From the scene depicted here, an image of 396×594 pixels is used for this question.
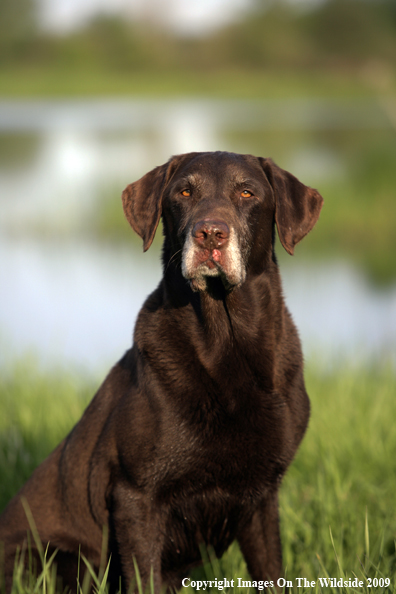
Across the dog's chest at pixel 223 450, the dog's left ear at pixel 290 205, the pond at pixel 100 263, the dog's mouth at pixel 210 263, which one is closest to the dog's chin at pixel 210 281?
the dog's mouth at pixel 210 263

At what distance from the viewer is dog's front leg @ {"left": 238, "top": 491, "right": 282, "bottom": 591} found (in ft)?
10.2

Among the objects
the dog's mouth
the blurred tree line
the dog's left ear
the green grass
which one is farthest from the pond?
the blurred tree line

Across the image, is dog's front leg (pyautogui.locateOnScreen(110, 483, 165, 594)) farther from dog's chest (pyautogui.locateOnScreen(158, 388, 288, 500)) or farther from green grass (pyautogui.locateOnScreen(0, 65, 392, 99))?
green grass (pyautogui.locateOnScreen(0, 65, 392, 99))

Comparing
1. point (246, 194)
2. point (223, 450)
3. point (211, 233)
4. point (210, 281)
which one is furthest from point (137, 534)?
point (246, 194)

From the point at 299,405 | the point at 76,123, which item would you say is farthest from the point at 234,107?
the point at 299,405

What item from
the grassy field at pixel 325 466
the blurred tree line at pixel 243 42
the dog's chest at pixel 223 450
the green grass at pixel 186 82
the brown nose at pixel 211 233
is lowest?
the grassy field at pixel 325 466

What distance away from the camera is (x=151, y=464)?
110 inches

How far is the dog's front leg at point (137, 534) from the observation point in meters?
2.83

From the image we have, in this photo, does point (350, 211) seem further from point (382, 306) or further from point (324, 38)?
point (324, 38)

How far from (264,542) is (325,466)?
3.60 ft

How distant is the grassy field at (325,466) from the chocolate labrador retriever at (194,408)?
1.01ft

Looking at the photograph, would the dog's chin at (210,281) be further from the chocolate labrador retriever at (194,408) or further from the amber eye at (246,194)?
the amber eye at (246,194)

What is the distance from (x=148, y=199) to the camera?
3203 mm

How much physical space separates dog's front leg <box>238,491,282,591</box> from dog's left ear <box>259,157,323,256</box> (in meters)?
1.11
